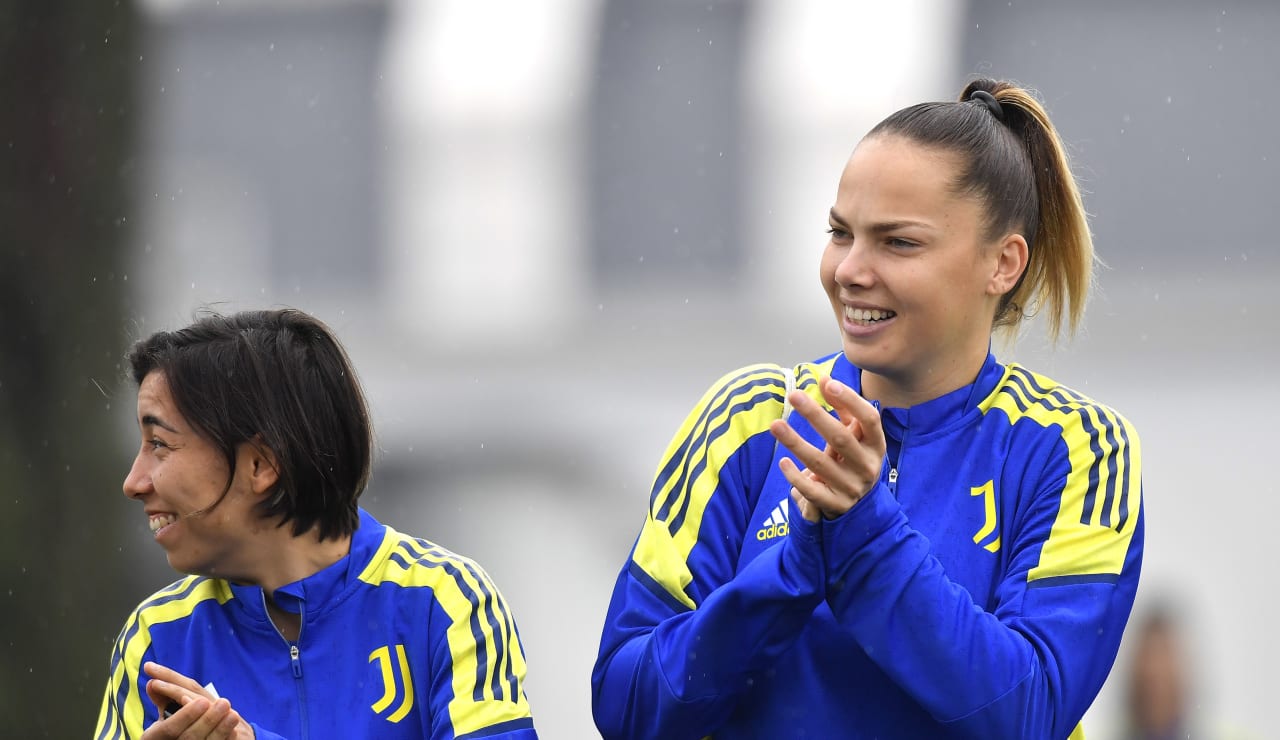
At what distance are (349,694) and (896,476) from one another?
1000 millimetres

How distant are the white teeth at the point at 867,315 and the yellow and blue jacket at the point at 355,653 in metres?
0.82

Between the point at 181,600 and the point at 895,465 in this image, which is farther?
the point at 181,600

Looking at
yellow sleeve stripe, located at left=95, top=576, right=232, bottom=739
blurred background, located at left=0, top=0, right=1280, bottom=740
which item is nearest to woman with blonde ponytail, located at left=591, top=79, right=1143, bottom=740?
yellow sleeve stripe, located at left=95, top=576, right=232, bottom=739

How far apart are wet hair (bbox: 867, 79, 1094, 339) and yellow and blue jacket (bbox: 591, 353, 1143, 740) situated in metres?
0.17

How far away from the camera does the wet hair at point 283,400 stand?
3.30m

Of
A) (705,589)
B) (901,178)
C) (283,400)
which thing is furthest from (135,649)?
(901,178)

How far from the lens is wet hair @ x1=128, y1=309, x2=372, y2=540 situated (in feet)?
10.8

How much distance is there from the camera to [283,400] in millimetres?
3342

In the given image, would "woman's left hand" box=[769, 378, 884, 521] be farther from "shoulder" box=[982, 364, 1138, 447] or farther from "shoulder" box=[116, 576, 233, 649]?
"shoulder" box=[116, 576, 233, 649]

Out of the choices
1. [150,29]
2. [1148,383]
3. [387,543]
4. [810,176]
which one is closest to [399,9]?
[810,176]

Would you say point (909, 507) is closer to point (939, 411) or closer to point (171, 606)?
point (939, 411)

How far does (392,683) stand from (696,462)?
66 centimetres

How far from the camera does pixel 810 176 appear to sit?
2000 cm

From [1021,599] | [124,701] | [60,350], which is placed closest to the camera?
[1021,599]
